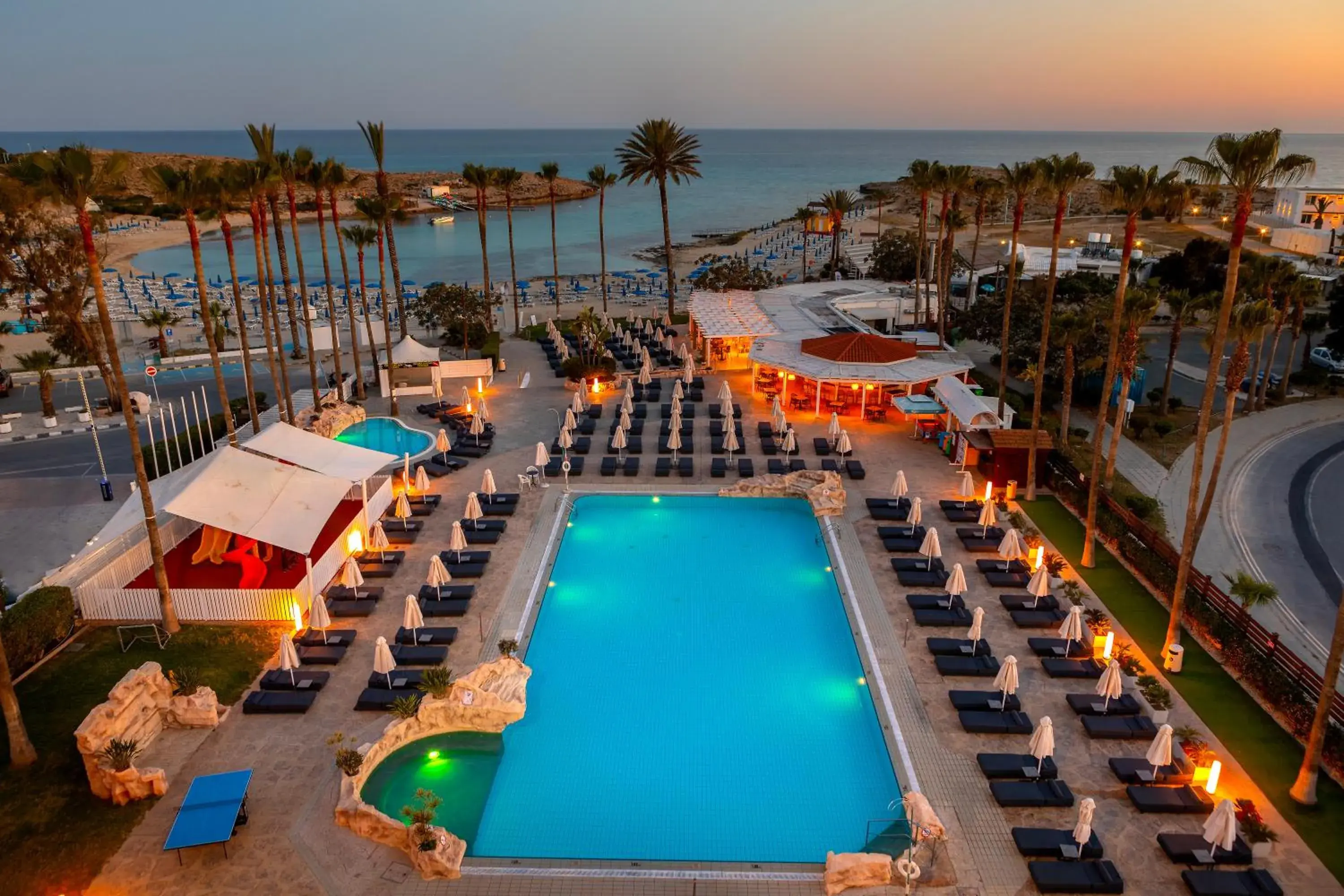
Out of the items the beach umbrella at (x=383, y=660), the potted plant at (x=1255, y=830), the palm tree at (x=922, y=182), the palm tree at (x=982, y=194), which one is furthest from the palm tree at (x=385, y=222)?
the potted plant at (x=1255, y=830)

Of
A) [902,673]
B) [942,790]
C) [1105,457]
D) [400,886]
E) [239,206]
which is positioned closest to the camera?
[400,886]

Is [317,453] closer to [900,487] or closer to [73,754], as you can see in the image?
[73,754]

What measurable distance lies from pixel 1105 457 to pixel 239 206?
98.7 feet

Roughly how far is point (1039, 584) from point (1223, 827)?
A: 24.2ft

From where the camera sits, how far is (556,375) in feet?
130

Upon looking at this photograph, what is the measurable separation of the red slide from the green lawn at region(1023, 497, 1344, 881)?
68.0 feet

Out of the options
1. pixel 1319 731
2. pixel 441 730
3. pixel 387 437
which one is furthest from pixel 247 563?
pixel 1319 731

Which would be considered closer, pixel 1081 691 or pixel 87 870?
pixel 87 870

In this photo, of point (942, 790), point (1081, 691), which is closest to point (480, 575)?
point (942, 790)

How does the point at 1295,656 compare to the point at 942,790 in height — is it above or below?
above

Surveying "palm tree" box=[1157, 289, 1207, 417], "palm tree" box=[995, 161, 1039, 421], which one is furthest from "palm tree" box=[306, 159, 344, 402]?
"palm tree" box=[1157, 289, 1207, 417]

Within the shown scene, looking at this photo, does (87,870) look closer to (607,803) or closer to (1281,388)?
(607,803)

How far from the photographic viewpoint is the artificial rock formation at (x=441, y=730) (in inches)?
468

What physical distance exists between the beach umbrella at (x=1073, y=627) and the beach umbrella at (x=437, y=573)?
13.9 meters
